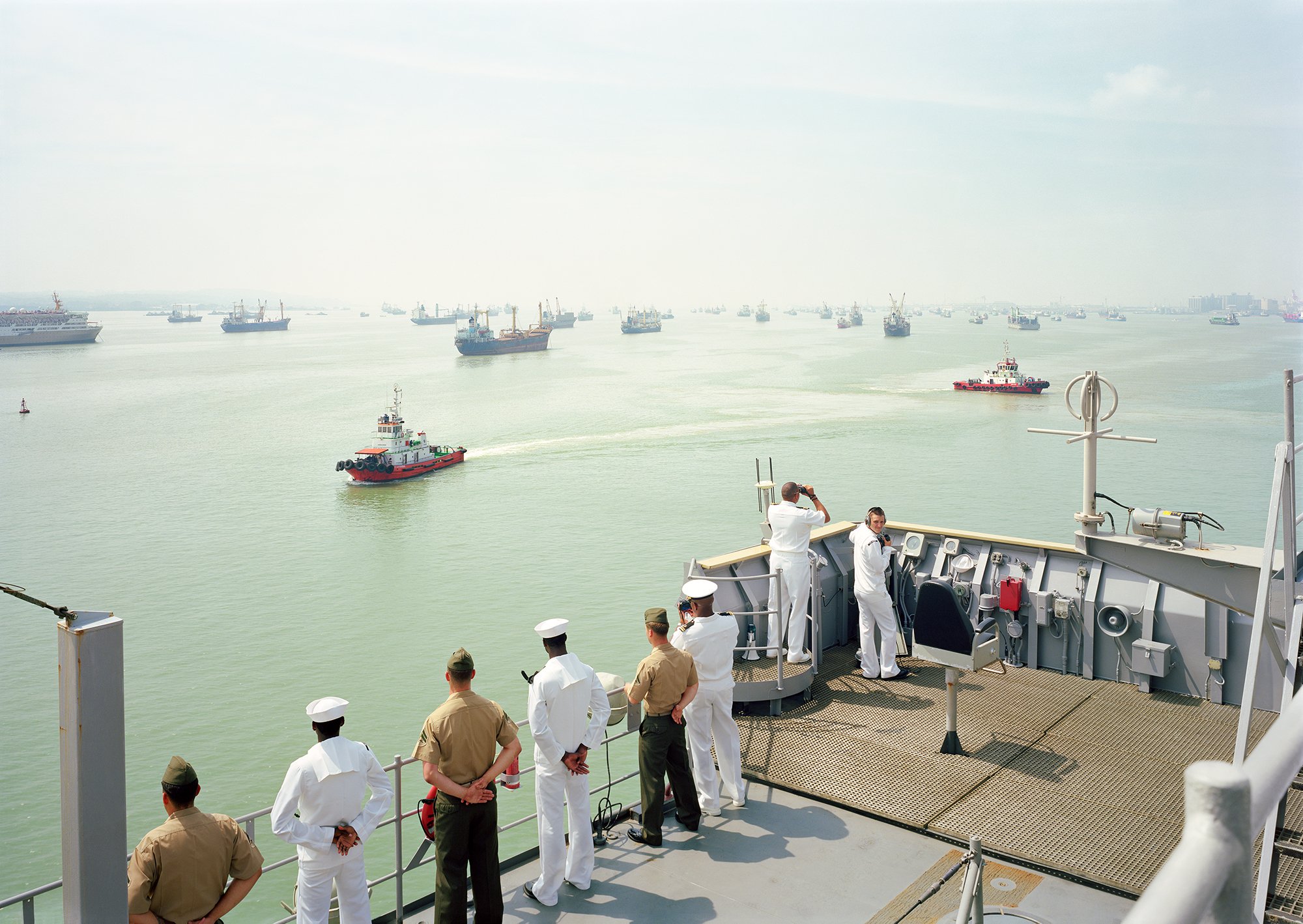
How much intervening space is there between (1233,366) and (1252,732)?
11786 cm

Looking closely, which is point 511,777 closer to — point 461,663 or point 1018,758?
point 461,663

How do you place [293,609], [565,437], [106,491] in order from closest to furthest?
[293,609], [106,491], [565,437]

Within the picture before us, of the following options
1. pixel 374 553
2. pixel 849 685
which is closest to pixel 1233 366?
pixel 374 553

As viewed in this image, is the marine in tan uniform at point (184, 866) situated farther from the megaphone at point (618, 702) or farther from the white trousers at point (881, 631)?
the white trousers at point (881, 631)

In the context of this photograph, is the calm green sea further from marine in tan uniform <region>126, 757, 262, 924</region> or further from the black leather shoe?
marine in tan uniform <region>126, 757, 262, 924</region>

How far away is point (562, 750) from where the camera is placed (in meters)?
6.05

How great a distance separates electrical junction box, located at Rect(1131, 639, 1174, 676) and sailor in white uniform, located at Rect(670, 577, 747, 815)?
3.99 meters

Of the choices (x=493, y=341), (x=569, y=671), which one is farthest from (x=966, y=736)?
(x=493, y=341)

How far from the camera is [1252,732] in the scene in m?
7.82

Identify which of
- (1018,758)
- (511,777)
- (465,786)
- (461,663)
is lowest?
(1018,758)

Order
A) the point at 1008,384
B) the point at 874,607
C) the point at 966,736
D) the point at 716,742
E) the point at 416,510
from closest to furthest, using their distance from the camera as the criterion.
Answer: the point at 716,742 → the point at 966,736 → the point at 874,607 → the point at 416,510 → the point at 1008,384

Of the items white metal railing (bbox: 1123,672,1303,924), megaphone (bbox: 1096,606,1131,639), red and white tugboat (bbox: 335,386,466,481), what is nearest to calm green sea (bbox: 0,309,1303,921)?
red and white tugboat (bbox: 335,386,466,481)

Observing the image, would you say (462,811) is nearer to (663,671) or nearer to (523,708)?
(663,671)

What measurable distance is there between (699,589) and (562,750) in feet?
5.26
